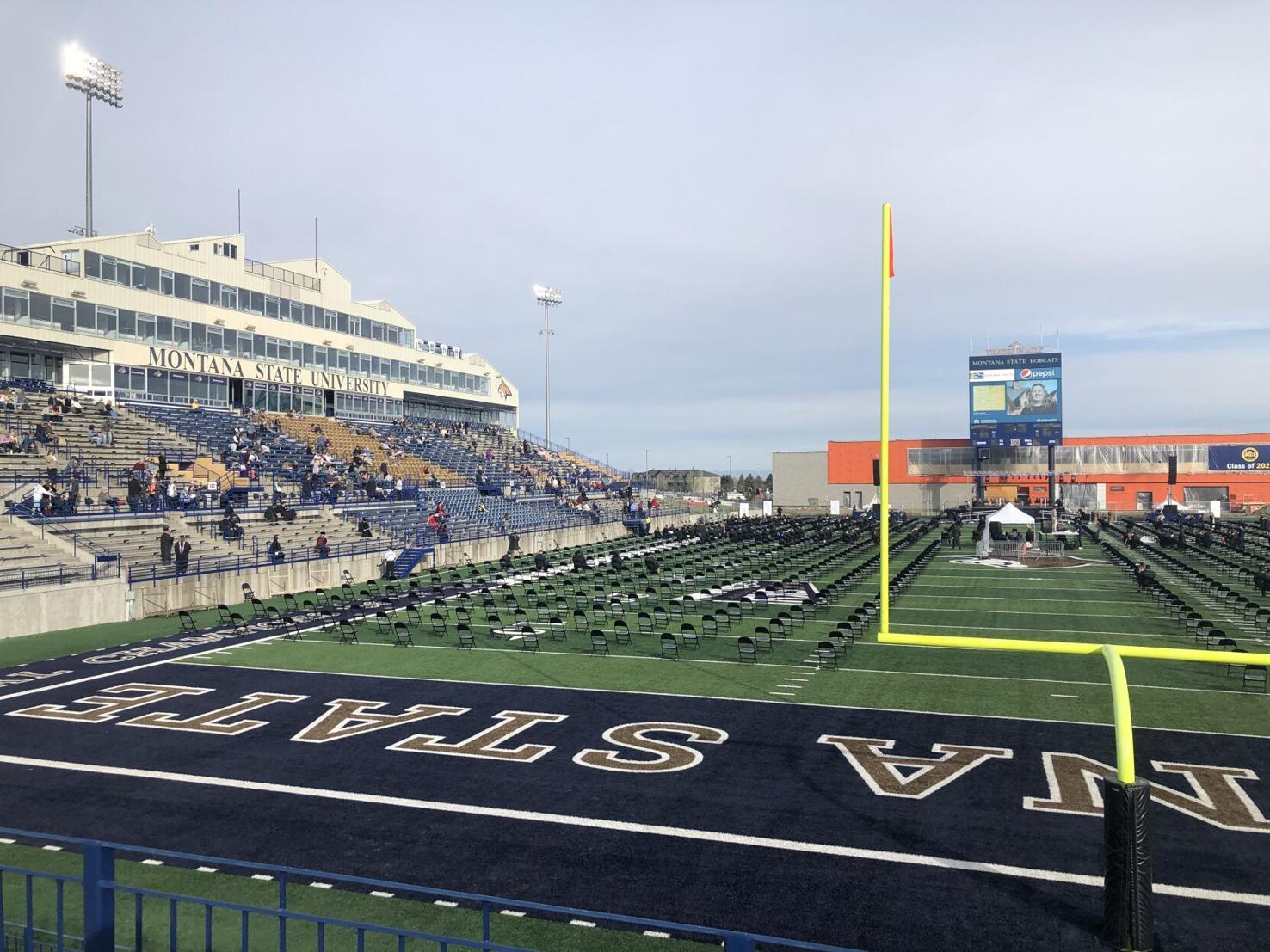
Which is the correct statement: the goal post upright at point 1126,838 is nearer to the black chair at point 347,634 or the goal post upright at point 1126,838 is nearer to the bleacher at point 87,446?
the black chair at point 347,634

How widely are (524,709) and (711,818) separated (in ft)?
18.5

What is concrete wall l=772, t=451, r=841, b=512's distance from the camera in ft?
321

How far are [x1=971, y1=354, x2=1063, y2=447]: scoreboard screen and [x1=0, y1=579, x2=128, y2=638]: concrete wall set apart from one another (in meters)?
59.7

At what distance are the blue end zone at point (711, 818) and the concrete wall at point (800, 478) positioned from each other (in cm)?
8487

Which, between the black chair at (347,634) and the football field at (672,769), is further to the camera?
the black chair at (347,634)

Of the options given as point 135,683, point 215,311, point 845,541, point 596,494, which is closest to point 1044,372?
point 845,541

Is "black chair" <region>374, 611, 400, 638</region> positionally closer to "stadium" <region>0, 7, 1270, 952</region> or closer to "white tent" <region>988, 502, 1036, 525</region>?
"stadium" <region>0, 7, 1270, 952</region>

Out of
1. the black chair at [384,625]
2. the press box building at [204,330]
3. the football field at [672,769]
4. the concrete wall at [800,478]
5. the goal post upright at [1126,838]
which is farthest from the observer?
the concrete wall at [800,478]

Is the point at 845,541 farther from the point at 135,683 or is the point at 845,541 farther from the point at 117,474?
the point at 135,683

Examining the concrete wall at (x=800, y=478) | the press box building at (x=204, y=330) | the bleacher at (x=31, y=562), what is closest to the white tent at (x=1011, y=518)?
the bleacher at (x=31, y=562)

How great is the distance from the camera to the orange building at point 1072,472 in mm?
84438

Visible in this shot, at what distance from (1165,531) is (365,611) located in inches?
1741

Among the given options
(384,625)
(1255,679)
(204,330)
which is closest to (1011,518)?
(1255,679)

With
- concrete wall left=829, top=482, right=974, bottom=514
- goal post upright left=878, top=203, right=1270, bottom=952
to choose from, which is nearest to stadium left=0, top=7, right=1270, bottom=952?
goal post upright left=878, top=203, right=1270, bottom=952
